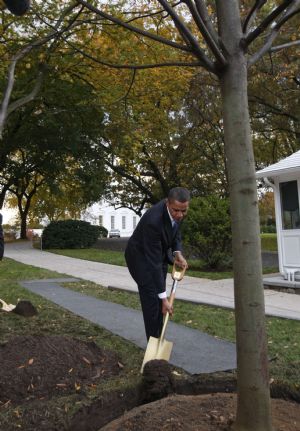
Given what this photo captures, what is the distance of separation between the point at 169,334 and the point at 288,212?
236 inches

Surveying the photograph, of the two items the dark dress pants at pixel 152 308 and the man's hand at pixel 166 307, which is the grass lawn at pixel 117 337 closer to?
the dark dress pants at pixel 152 308

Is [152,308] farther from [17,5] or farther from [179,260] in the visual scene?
[17,5]

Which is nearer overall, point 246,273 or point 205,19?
point 246,273

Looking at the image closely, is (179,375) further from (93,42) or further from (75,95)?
(75,95)

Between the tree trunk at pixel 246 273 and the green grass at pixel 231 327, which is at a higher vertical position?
the tree trunk at pixel 246 273

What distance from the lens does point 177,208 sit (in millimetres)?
4047

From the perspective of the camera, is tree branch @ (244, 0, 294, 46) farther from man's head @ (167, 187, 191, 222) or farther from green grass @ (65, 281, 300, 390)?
green grass @ (65, 281, 300, 390)

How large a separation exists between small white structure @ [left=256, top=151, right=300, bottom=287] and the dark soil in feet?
21.5

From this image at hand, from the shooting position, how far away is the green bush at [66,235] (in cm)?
2464

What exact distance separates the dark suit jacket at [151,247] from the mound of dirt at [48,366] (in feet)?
2.87

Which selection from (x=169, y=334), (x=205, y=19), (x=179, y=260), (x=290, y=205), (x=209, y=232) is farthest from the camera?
(x=209, y=232)

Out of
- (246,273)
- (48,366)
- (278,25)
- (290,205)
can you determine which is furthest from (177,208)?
(290,205)

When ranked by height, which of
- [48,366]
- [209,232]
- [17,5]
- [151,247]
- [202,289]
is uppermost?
[17,5]

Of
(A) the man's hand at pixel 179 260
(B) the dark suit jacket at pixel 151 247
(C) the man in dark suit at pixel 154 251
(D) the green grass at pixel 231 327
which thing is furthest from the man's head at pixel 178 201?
(D) the green grass at pixel 231 327
